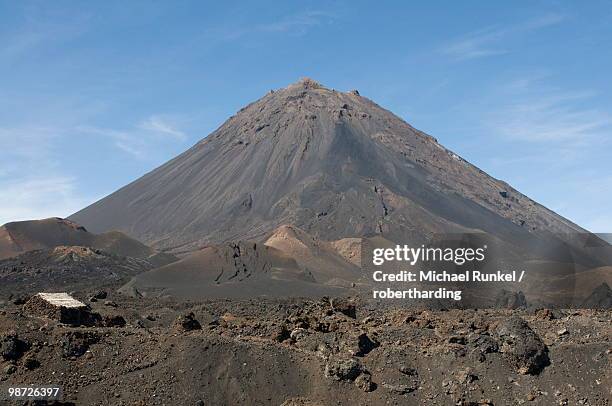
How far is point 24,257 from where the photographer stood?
3735 inches

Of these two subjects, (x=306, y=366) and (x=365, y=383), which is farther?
(x=306, y=366)

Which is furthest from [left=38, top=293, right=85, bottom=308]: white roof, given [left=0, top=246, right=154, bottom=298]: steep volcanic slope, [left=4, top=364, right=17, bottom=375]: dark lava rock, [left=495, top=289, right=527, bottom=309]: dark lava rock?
[left=0, top=246, right=154, bottom=298]: steep volcanic slope

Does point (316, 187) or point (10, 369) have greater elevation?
point (316, 187)

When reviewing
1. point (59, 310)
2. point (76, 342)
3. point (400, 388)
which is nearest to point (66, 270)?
point (59, 310)

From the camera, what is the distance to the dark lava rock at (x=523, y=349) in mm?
24297

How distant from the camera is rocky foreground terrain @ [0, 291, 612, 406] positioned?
22.8 meters

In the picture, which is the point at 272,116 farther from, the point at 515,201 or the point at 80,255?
the point at 80,255

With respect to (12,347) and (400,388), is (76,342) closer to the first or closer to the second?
(12,347)

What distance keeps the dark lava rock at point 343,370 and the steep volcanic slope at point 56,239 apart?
85074mm

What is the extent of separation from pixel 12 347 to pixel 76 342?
1696 mm

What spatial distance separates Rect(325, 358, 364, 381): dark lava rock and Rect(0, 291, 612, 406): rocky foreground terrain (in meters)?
0.03

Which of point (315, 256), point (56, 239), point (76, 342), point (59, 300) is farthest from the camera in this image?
point (56, 239)

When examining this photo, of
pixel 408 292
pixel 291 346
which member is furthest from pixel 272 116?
pixel 291 346

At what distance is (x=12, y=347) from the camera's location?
23312mm
